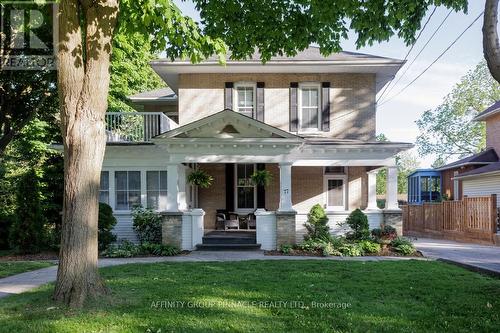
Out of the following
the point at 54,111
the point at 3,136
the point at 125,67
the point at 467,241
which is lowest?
the point at 467,241

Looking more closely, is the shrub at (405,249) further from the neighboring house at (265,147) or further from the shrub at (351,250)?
the neighboring house at (265,147)

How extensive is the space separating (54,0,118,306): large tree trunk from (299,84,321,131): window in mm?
10572

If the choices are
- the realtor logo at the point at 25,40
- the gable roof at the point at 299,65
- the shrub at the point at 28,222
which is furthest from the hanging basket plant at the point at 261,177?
the realtor logo at the point at 25,40

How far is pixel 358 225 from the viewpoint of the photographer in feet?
41.7

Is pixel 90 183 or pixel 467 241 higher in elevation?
pixel 90 183

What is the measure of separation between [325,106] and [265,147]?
13.6 ft

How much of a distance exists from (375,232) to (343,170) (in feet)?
11.3

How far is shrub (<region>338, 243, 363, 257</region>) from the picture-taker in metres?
11.4

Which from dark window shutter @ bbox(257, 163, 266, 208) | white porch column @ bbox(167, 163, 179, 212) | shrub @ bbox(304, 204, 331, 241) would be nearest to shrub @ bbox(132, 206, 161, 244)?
white porch column @ bbox(167, 163, 179, 212)

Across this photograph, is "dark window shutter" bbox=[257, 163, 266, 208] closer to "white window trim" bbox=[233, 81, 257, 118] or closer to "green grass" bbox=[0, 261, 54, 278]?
"white window trim" bbox=[233, 81, 257, 118]

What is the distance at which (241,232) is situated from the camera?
47.1ft

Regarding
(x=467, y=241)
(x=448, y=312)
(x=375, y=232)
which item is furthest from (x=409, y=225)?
Answer: (x=448, y=312)

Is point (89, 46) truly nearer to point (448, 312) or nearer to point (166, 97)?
point (448, 312)

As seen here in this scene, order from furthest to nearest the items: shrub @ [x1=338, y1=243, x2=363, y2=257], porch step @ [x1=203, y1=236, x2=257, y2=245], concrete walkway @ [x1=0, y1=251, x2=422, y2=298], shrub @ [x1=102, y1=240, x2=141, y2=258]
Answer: porch step @ [x1=203, y1=236, x2=257, y2=245] → shrub @ [x1=102, y1=240, x2=141, y2=258] → shrub @ [x1=338, y1=243, x2=363, y2=257] → concrete walkway @ [x1=0, y1=251, x2=422, y2=298]
